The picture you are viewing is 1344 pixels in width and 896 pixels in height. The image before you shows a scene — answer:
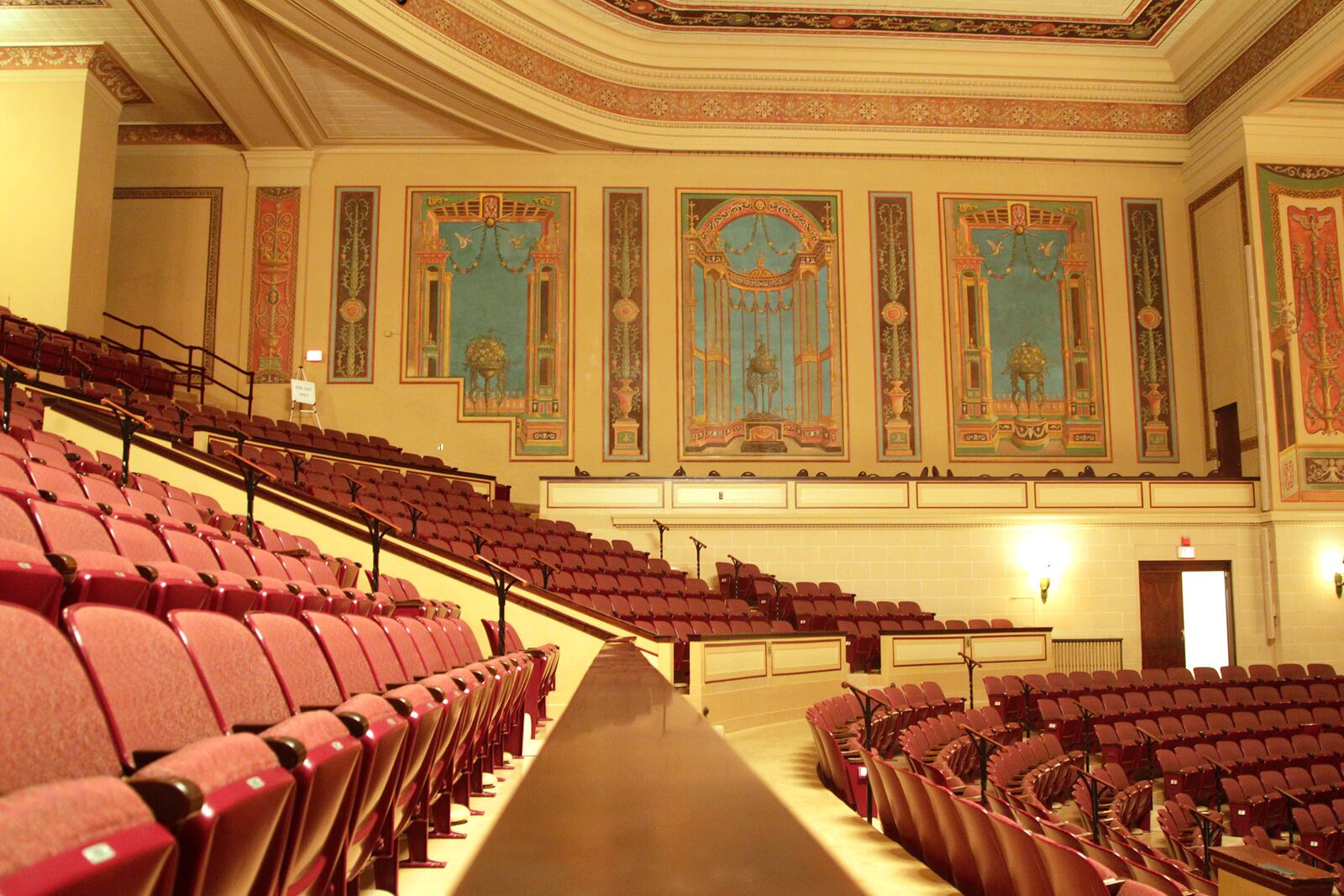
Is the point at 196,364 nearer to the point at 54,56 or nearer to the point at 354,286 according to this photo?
the point at 354,286

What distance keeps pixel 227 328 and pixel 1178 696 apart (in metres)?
8.75

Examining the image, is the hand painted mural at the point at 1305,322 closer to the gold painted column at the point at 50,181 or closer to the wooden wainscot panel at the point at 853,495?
the wooden wainscot panel at the point at 853,495

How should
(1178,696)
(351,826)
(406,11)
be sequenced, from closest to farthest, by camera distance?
(351,826) < (1178,696) < (406,11)

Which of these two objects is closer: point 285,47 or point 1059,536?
point 285,47

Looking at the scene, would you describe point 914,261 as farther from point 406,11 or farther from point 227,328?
point 227,328

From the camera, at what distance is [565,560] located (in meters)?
7.80

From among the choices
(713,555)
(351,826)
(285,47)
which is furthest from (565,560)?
(351,826)

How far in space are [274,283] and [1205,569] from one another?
906 centimetres

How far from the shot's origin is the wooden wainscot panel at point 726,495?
955cm

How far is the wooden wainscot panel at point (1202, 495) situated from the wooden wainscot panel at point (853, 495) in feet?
7.43

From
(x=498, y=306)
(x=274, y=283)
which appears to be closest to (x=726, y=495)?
(x=498, y=306)

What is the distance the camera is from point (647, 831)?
3.00ft

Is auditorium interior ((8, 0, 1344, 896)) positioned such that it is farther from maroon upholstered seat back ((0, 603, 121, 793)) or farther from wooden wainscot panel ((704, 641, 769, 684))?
maroon upholstered seat back ((0, 603, 121, 793))

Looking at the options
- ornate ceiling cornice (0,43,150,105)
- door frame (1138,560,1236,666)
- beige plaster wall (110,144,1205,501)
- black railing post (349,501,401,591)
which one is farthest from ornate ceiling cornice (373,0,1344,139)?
black railing post (349,501,401,591)
